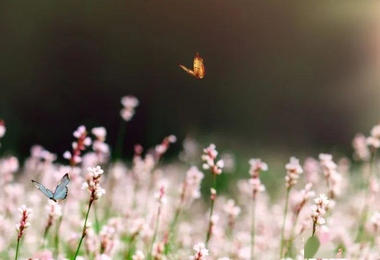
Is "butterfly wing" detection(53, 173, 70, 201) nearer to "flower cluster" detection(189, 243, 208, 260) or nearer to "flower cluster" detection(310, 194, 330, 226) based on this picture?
"flower cluster" detection(189, 243, 208, 260)

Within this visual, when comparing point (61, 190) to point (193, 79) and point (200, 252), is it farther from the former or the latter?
point (193, 79)

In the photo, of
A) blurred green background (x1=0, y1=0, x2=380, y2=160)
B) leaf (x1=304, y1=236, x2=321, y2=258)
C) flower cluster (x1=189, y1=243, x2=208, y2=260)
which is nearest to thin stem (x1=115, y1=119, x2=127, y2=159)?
blurred green background (x1=0, y1=0, x2=380, y2=160)

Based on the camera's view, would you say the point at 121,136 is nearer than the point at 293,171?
No

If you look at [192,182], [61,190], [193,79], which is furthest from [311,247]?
[193,79]

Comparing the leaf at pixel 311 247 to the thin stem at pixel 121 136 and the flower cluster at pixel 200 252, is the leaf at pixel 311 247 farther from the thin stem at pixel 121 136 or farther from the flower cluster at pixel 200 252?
the thin stem at pixel 121 136

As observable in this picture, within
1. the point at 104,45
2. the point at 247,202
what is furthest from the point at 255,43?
the point at 104,45

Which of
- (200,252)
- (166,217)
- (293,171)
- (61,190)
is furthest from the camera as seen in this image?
(166,217)

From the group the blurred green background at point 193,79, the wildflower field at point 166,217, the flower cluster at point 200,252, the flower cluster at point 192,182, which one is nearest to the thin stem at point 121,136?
the blurred green background at point 193,79
